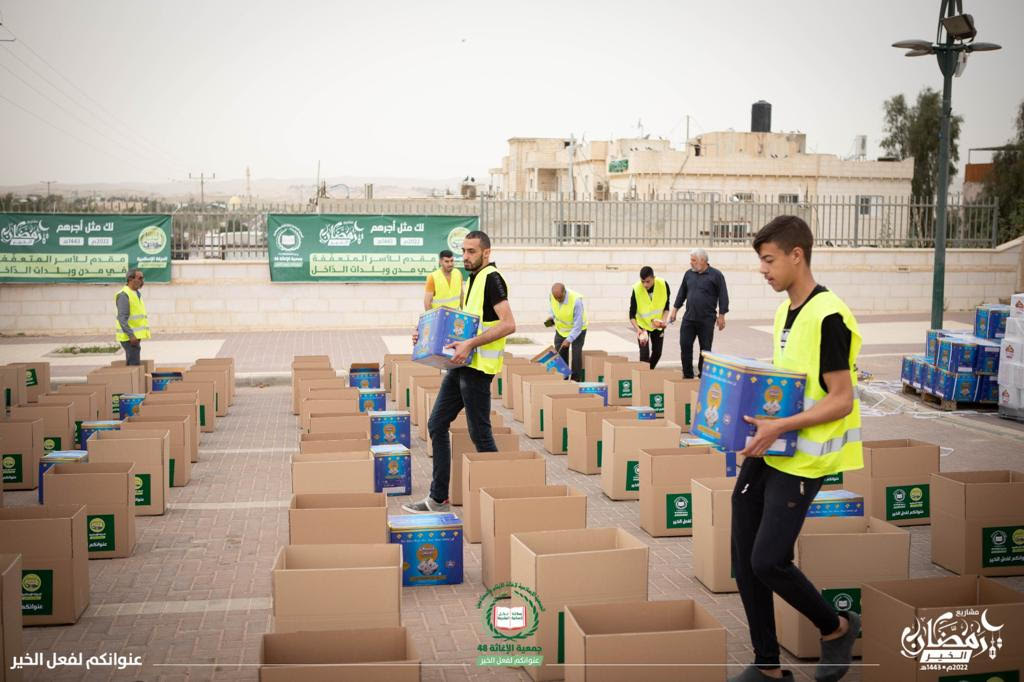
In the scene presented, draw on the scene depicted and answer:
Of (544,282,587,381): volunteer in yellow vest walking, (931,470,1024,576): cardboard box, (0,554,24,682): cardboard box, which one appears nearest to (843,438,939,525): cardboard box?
(931,470,1024,576): cardboard box

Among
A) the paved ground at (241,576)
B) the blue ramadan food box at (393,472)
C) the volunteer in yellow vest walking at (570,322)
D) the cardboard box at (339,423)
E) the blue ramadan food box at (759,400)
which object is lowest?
the paved ground at (241,576)

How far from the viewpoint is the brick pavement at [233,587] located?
18.2ft

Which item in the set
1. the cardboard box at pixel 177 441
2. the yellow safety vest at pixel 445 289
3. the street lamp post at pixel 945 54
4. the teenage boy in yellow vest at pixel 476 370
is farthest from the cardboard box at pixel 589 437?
the street lamp post at pixel 945 54

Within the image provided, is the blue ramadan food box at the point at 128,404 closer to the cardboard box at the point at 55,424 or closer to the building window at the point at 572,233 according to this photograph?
the cardboard box at the point at 55,424

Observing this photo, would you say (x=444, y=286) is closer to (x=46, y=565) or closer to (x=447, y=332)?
(x=447, y=332)

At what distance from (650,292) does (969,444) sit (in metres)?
4.83

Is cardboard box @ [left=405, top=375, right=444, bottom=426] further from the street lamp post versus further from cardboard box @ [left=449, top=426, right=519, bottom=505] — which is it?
the street lamp post

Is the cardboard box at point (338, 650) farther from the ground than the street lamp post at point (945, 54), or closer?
closer

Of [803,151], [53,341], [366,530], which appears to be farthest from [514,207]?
[803,151]

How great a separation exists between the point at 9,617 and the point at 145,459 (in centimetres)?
368

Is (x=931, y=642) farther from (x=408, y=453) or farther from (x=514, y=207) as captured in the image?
(x=514, y=207)

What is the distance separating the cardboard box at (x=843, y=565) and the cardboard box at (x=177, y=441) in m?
5.55

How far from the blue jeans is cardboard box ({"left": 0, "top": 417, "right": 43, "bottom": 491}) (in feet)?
12.0

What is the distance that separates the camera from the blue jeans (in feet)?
26.5
